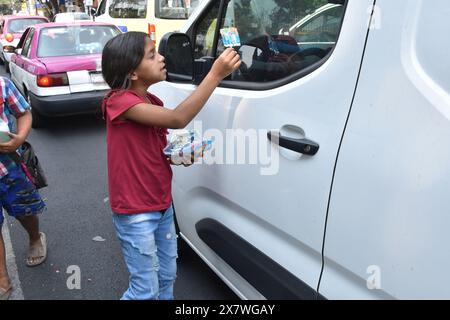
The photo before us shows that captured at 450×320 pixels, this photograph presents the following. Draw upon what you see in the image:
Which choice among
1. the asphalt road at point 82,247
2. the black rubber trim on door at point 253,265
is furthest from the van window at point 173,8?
the black rubber trim on door at point 253,265

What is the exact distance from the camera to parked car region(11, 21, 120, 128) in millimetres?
5555

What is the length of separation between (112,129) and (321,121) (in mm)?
844

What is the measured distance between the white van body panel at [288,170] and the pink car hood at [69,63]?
4.02 metres

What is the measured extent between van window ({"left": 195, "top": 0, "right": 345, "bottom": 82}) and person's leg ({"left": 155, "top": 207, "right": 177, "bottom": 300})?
76cm

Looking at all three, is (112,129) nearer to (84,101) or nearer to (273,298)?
(273,298)

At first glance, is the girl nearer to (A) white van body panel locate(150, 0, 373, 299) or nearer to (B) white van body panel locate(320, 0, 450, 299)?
(A) white van body panel locate(150, 0, 373, 299)

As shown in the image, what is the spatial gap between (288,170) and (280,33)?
0.63 m

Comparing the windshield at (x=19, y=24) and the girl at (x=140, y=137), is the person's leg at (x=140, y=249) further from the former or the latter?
the windshield at (x=19, y=24)

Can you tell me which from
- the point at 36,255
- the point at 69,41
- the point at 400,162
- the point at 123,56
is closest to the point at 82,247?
the point at 36,255

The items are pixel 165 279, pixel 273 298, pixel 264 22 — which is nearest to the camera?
pixel 273 298

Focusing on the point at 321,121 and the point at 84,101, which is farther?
the point at 84,101

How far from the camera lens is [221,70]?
1512mm

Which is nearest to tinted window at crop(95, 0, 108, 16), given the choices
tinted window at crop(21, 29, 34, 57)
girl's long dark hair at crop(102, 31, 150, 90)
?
tinted window at crop(21, 29, 34, 57)
